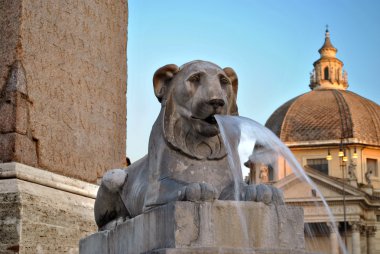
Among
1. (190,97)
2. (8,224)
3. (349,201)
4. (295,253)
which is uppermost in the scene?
(349,201)

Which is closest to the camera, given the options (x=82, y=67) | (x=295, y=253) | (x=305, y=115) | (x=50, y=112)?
(x=295, y=253)

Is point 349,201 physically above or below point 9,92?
above

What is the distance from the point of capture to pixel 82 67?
8.34 metres

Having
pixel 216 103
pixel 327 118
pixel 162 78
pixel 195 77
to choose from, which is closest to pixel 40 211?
pixel 162 78

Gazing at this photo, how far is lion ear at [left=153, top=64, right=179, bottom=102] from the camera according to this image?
5.47 metres

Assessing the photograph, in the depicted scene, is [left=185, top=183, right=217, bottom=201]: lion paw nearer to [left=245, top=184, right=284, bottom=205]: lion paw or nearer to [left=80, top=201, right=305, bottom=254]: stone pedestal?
[left=80, top=201, right=305, bottom=254]: stone pedestal

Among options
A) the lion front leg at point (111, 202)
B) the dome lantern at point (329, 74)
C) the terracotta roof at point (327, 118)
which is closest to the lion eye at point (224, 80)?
the lion front leg at point (111, 202)

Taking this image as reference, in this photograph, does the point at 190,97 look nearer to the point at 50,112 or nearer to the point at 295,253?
the point at 295,253

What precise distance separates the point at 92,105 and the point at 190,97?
11.0 ft

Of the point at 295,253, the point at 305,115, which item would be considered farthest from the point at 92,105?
the point at 305,115

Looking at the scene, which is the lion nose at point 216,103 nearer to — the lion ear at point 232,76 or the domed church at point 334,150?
the lion ear at point 232,76

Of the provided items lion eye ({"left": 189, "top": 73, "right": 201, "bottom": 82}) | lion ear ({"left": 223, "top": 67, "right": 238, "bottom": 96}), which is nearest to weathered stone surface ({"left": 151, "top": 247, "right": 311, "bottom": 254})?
lion eye ({"left": 189, "top": 73, "right": 201, "bottom": 82})

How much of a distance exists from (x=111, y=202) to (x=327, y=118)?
6857 cm

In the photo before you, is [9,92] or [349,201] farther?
[349,201]
